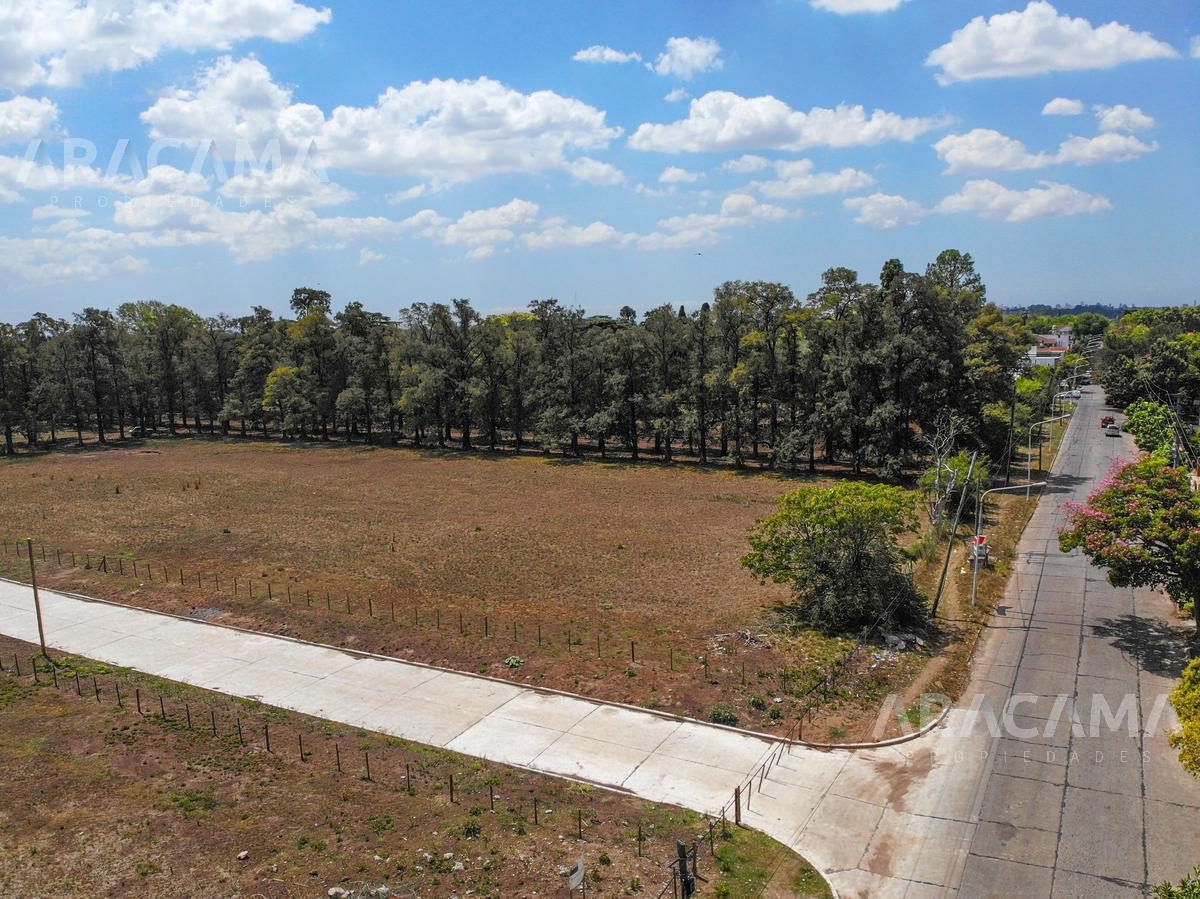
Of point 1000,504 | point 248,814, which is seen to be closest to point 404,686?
point 248,814

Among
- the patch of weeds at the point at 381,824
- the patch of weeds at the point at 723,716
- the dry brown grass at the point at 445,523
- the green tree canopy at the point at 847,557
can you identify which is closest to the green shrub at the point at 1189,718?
the patch of weeds at the point at 723,716

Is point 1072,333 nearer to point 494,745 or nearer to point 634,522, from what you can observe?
point 634,522

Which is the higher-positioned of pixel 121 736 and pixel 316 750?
pixel 121 736

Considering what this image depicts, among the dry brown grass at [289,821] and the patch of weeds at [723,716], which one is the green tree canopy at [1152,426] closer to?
the patch of weeds at [723,716]

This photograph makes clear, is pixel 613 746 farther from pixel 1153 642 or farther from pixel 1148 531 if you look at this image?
pixel 1153 642

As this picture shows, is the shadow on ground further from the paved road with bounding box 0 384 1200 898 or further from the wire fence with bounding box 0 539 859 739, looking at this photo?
the wire fence with bounding box 0 539 859 739

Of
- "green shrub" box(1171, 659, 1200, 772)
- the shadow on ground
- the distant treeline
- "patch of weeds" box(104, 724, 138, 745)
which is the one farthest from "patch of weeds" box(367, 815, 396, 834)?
the distant treeline

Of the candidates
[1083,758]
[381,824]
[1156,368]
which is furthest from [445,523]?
[1156,368]
